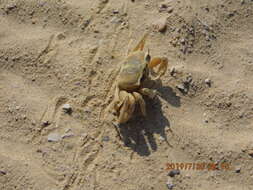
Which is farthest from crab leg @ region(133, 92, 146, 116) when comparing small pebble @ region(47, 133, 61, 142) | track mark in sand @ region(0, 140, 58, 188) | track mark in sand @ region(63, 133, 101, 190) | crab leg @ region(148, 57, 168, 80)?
track mark in sand @ region(0, 140, 58, 188)

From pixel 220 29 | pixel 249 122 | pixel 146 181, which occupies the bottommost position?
pixel 146 181

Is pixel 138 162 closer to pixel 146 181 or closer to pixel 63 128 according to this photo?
pixel 146 181

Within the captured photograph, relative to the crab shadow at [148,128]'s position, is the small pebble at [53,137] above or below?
below

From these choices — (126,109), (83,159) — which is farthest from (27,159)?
(126,109)

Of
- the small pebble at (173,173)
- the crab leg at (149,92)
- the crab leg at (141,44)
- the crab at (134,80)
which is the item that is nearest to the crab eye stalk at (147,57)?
the crab at (134,80)

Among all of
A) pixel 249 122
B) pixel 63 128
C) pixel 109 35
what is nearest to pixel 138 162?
pixel 63 128

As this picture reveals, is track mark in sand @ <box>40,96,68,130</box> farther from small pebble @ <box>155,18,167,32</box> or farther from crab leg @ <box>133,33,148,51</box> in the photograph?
small pebble @ <box>155,18,167,32</box>

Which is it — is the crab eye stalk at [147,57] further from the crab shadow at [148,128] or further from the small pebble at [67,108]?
the small pebble at [67,108]

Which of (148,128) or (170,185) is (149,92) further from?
(170,185)
